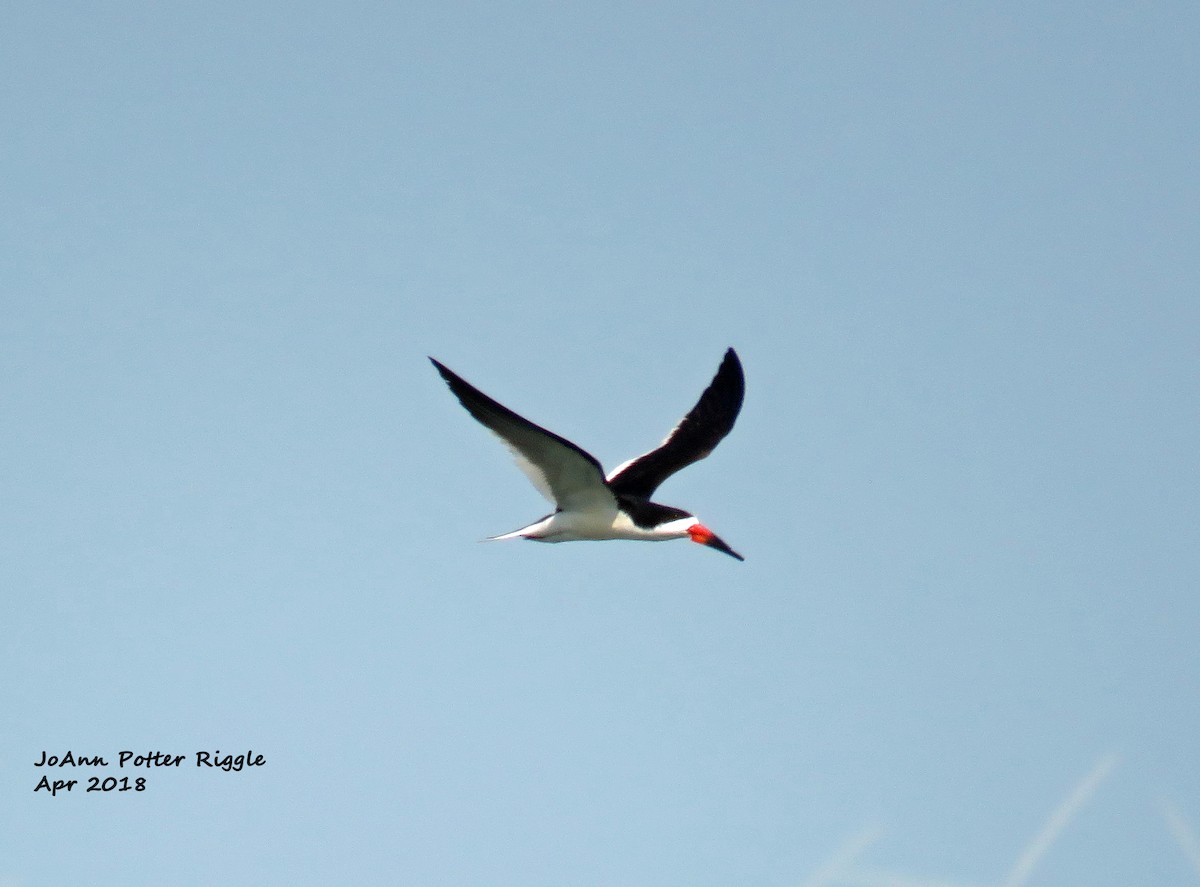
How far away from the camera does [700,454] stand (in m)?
14.2

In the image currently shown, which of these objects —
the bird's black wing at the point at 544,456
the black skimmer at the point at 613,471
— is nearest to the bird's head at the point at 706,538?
the black skimmer at the point at 613,471

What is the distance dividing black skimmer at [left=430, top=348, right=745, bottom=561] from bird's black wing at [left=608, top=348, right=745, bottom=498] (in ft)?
0.03

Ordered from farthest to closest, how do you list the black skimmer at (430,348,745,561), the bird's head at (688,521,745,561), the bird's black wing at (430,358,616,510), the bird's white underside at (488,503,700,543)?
the bird's head at (688,521,745,561)
the bird's white underside at (488,503,700,543)
the black skimmer at (430,348,745,561)
the bird's black wing at (430,358,616,510)

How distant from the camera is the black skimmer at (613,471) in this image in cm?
1072

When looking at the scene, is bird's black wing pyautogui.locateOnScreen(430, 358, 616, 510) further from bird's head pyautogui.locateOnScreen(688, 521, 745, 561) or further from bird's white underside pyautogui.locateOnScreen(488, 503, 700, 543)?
bird's head pyautogui.locateOnScreen(688, 521, 745, 561)

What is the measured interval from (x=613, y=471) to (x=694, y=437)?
1.20m

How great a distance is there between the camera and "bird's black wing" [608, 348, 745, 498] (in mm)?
13688

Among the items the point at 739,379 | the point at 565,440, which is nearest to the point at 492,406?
the point at 565,440

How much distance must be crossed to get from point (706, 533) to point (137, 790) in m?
6.24

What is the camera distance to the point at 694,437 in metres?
14.3

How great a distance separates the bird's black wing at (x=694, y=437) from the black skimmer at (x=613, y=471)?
10 millimetres

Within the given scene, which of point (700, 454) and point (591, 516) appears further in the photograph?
point (700, 454)

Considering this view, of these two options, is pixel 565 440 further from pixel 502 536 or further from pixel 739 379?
pixel 739 379

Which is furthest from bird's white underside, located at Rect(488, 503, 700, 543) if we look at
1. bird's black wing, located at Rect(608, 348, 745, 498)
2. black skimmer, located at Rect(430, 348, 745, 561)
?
bird's black wing, located at Rect(608, 348, 745, 498)
